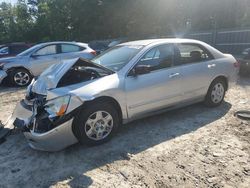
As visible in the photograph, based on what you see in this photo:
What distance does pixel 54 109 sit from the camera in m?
3.92

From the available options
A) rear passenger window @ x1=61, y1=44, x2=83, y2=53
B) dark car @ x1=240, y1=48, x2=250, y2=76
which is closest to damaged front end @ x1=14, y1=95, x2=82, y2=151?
rear passenger window @ x1=61, y1=44, x2=83, y2=53

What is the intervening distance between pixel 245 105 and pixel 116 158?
3571 mm

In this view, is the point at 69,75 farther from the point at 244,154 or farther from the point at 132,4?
the point at 132,4

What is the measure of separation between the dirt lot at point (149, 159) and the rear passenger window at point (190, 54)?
3.79ft

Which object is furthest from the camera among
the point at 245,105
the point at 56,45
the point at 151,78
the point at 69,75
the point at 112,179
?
the point at 56,45

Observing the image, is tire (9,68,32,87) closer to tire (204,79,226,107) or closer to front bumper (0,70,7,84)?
front bumper (0,70,7,84)

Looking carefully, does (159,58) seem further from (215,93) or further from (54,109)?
(54,109)

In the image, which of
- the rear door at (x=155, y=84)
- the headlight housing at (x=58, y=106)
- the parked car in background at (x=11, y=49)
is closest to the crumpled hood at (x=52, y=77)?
the headlight housing at (x=58, y=106)

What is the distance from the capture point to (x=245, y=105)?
608 cm

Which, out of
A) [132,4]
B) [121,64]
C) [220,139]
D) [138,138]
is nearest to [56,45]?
[121,64]

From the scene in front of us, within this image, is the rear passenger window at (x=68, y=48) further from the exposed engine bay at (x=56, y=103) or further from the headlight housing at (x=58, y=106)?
the headlight housing at (x=58, y=106)

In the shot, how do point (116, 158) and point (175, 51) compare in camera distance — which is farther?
point (175, 51)

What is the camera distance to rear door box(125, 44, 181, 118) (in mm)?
4527

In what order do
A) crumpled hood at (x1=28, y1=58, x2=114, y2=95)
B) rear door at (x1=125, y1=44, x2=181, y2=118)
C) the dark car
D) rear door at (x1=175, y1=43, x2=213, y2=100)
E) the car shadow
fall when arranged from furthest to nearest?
1. the dark car
2. rear door at (x1=175, y1=43, x2=213, y2=100)
3. rear door at (x1=125, y1=44, x2=181, y2=118)
4. crumpled hood at (x1=28, y1=58, x2=114, y2=95)
5. the car shadow
